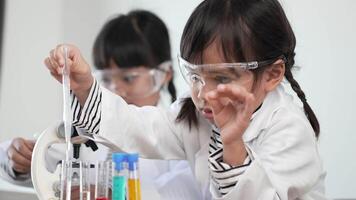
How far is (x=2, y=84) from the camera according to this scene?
1.68 m

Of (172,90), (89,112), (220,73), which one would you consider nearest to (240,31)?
(220,73)

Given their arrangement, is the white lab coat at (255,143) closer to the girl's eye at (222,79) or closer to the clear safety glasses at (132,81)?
the girl's eye at (222,79)

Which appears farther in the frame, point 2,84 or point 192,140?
point 2,84

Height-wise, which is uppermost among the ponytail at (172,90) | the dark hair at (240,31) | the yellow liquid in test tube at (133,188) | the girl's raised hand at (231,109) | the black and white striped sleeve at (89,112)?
the dark hair at (240,31)

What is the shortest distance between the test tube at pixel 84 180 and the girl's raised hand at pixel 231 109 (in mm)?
207

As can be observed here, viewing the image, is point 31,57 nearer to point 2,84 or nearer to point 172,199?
point 2,84

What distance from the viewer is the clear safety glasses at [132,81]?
1195mm

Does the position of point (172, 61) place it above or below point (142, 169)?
above

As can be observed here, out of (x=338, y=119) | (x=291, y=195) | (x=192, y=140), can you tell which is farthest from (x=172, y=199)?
(x=338, y=119)

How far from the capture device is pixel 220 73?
28.4 inches

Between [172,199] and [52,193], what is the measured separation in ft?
0.76

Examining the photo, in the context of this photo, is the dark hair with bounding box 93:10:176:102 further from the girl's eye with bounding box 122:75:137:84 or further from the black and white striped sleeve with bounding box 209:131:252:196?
the black and white striped sleeve with bounding box 209:131:252:196

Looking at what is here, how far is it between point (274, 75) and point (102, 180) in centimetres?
35

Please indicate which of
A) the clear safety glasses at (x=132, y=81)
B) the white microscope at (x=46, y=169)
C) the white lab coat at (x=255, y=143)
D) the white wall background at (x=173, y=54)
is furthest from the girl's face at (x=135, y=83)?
the white microscope at (x=46, y=169)
